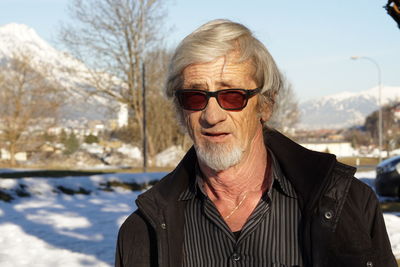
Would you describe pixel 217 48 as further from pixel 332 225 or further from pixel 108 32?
pixel 108 32

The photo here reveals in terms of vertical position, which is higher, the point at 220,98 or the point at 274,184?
the point at 220,98

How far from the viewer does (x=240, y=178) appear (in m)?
2.38

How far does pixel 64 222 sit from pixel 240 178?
9.49 meters

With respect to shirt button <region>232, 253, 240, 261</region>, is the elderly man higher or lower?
higher

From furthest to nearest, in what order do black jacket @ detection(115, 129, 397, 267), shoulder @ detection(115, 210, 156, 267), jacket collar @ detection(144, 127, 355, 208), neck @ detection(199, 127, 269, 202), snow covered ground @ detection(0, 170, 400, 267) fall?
snow covered ground @ detection(0, 170, 400, 267)
neck @ detection(199, 127, 269, 202)
shoulder @ detection(115, 210, 156, 267)
jacket collar @ detection(144, 127, 355, 208)
black jacket @ detection(115, 129, 397, 267)

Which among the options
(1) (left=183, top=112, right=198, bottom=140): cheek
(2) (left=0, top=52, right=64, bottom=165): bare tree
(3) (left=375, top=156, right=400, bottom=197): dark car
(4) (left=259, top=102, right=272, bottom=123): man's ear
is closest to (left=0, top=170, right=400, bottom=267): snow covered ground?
(3) (left=375, top=156, right=400, bottom=197): dark car

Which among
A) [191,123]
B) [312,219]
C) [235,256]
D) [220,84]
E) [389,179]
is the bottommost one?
[389,179]

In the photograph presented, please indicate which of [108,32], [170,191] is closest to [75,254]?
[170,191]

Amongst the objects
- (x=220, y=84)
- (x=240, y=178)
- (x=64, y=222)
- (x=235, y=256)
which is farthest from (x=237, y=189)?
(x=64, y=222)

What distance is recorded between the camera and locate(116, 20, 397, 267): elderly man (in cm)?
209

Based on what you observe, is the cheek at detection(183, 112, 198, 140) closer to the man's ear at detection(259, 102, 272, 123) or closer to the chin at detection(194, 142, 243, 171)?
the chin at detection(194, 142, 243, 171)

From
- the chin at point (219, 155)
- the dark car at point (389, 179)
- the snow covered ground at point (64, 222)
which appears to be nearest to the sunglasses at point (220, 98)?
the chin at point (219, 155)

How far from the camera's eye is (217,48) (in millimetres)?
2260

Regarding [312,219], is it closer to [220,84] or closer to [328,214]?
[328,214]
